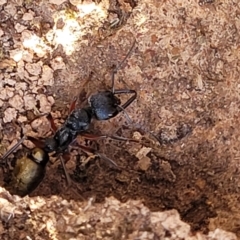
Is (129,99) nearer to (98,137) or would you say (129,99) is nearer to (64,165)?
(98,137)

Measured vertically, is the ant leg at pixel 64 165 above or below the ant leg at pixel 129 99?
below

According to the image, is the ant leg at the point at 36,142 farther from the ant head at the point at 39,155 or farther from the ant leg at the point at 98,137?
the ant leg at the point at 98,137

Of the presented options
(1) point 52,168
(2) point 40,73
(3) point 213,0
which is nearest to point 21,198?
(1) point 52,168

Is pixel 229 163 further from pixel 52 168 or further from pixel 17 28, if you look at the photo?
pixel 17 28

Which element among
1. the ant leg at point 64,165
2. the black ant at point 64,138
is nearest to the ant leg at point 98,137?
the black ant at point 64,138

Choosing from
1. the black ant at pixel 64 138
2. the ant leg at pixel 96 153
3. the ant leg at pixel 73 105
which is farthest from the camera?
the ant leg at pixel 73 105

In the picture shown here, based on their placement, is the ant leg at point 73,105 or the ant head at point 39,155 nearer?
the ant head at point 39,155
